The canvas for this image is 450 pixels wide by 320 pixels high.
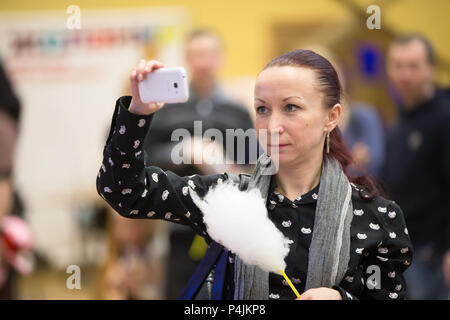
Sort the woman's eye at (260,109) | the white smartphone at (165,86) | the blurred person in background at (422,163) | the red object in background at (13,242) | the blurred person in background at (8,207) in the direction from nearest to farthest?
the white smartphone at (165,86)
the woman's eye at (260,109)
the blurred person in background at (8,207)
the red object in background at (13,242)
the blurred person in background at (422,163)

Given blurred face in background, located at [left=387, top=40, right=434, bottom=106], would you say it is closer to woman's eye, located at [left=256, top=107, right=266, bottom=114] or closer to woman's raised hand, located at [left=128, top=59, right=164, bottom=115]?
woman's eye, located at [left=256, top=107, right=266, bottom=114]

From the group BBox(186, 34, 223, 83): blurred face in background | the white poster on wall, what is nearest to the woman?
BBox(186, 34, 223, 83): blurred face in background

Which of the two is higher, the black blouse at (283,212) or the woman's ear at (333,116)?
the woman's ear at (333,116)

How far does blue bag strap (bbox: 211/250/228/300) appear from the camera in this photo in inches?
65.7

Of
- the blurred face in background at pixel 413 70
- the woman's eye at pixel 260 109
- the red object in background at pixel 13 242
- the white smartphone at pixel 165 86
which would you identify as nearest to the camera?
the white smartphone at pixel 165 86

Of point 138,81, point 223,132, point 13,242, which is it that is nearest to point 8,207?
point 13,242

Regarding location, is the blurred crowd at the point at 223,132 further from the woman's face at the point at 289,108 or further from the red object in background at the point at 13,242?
the woman's face at the point at 289,108

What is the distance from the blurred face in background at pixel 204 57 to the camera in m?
3.32

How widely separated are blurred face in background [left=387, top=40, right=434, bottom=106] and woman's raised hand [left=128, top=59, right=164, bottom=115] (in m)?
2.07

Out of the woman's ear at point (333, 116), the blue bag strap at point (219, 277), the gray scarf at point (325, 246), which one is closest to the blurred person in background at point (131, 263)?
the blue bag strap at point (219, 277)

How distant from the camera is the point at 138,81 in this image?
1.53 meters

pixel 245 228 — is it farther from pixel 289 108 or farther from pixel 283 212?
pixel 289 108

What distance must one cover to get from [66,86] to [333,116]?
4.51 m
